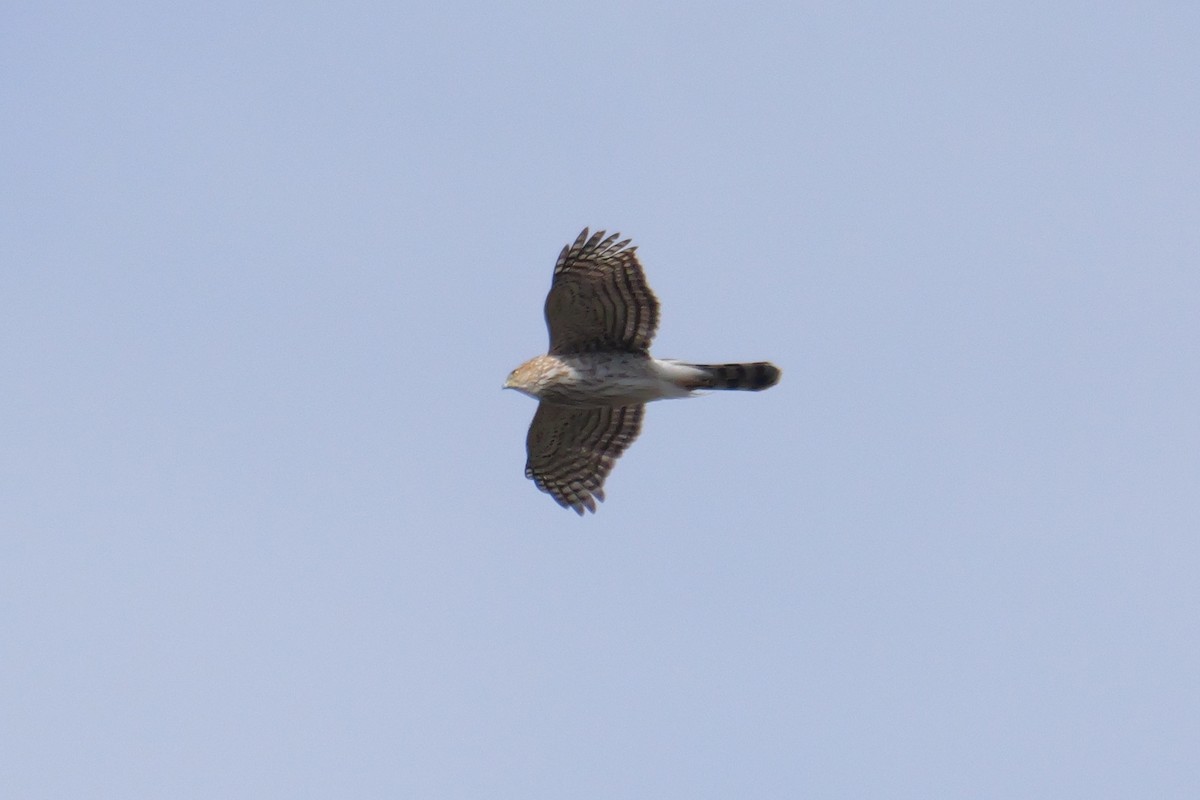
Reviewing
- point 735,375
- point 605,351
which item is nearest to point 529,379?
point 605,351

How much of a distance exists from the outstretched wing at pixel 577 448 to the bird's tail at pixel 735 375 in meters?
1.06

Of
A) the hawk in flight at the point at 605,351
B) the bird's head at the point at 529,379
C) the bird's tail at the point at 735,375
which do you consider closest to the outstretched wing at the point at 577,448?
Result: the hawk in flight at the point at 605,351

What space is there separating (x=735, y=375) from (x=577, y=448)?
2098 mm

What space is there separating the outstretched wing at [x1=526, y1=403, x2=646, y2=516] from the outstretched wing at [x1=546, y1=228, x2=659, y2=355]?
1058mm

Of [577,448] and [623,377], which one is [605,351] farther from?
[577,448]

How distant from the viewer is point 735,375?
1579 centimetres

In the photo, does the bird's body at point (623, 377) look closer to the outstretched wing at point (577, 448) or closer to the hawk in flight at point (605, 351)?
the hawk in flight at point (605, 351)

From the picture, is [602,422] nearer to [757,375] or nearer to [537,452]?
[537,452]

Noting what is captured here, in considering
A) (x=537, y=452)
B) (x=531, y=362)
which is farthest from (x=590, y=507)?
(x=531, y=362)

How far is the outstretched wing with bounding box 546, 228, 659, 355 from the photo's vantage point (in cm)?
1528

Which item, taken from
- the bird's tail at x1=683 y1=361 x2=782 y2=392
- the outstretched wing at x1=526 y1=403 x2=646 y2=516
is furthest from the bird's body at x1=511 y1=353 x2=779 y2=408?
the outstretched wing at x1=526 y1=403 x2=646 y2=516

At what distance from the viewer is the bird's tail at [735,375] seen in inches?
620

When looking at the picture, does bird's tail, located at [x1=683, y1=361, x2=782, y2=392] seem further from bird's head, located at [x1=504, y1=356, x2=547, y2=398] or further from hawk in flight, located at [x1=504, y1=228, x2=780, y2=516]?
bird's head, located at [x1=504, y1=356, x2=547, y2=398]

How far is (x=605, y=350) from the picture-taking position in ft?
51.6
